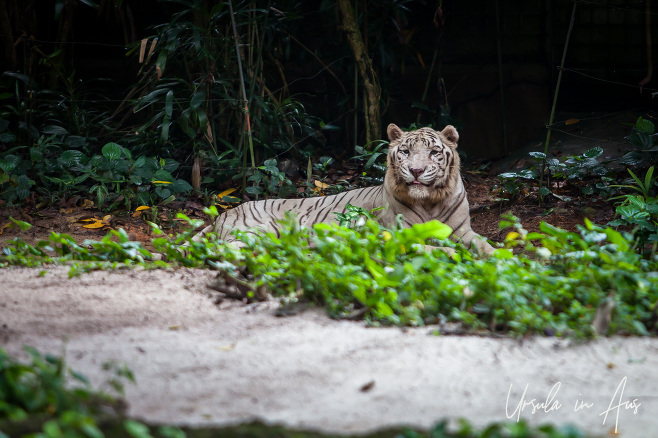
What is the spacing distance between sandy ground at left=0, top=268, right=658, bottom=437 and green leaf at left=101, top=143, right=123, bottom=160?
3120mm

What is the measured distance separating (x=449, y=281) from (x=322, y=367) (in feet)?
2.51

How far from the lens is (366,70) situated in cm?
678

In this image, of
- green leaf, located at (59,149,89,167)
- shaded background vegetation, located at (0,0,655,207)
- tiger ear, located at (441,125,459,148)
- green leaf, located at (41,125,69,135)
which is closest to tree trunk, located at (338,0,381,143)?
shaded background vegetation, located at (0,0,655,207)

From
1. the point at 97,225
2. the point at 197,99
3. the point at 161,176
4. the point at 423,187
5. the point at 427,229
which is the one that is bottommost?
the point at 97,225

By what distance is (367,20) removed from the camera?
728 cm

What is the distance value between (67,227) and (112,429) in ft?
13.7

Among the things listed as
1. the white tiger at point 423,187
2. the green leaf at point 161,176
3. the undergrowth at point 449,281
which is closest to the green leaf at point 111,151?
the green leaf at point 161,176

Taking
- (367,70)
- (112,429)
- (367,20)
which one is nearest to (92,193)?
(367,70)

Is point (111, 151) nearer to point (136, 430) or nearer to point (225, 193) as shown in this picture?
point (225, 193)

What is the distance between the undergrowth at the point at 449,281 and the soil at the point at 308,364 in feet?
0.32

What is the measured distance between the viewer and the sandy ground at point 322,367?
168 centimetres

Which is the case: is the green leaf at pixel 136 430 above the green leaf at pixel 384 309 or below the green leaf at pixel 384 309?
above

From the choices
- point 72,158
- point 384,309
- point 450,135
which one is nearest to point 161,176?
point 72,158

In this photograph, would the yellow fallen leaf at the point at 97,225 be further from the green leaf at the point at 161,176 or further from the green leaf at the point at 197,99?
the green leaf at the point at 197,99
